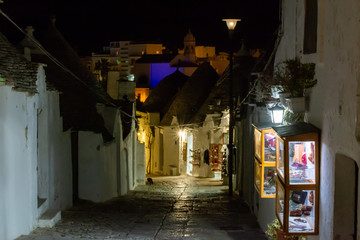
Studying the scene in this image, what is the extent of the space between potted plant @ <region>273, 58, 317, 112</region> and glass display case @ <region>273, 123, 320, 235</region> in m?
0.80

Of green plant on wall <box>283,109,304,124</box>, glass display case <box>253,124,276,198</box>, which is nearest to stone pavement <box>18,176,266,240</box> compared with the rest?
glass display case <box>253,124,276,198</box>

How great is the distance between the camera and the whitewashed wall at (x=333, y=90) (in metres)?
6.64

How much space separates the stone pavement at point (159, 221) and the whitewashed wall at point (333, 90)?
5.01 metres

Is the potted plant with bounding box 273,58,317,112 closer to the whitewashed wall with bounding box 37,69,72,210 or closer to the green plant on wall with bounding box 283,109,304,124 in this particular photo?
the green plant on wall with bounding box 283,109,304,124

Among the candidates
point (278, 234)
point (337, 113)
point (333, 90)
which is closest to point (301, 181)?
point (278, 234)

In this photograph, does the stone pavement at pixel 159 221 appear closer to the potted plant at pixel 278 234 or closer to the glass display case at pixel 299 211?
the potted plant at pixel 278 234

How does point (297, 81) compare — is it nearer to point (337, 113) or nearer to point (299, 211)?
point (337, 113)

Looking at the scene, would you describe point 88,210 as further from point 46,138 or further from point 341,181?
point 341,181

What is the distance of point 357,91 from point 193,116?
36.1 metres

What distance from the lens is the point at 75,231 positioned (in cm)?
1320

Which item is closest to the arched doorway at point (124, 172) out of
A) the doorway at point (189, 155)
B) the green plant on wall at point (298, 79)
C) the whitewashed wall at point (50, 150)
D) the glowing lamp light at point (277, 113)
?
the whitewashed wall at point (50, 150)

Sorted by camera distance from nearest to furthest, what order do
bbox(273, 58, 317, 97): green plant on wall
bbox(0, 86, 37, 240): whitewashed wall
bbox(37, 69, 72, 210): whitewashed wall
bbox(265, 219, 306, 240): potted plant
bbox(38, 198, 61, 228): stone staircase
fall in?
1. bbox(273, 58, 317, 97): green plant on wall
2. bbox(265, 219, 306, 240): potted plant
3. bbox(0, 86, 37, 240): whitewashed wall
4. bbox(38, 198, 61, 228): stone staircase
5. bbox(37, 69, 72, 210): whitewashed wall

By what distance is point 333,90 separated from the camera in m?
7.60

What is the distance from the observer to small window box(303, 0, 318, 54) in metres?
9.71
